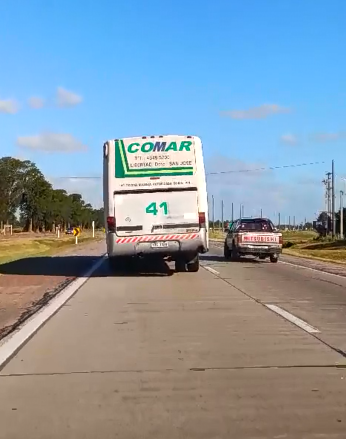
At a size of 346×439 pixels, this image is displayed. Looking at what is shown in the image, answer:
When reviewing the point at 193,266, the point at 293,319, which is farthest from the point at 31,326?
the point at 193,266

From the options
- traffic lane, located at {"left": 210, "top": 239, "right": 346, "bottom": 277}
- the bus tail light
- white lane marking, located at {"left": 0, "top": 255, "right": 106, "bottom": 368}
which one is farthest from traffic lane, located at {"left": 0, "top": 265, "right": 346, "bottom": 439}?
traffic lane, located at {"left": 210, "top": 239, "right": 346, "bottom": 277}

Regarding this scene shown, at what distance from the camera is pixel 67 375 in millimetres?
7984

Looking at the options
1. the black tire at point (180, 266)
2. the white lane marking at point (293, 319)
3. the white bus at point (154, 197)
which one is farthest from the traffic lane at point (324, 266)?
the white lane marking at point (293, 319)

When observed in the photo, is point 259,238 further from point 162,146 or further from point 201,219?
point 162,146

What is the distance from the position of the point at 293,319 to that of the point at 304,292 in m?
5.24

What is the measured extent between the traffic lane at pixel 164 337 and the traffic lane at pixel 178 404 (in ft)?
1.82

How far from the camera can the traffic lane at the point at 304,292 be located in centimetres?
1176

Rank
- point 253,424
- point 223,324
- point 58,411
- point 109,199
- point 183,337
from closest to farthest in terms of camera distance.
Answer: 1. point 253,424
2. point 58,411
3. point 183,337
4. point 223,324
5. point 109,199

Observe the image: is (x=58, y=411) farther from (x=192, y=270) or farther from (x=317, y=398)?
(x=192, y=270)

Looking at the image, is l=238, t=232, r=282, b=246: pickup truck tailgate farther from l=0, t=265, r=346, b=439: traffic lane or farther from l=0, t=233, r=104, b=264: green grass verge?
l=0, t=265, r=346, b=439: traffic lane

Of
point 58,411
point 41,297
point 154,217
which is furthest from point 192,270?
point 58,411

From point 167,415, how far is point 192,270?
17.6 meters

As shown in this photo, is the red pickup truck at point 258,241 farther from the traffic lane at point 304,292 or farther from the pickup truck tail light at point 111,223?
the pickup truck tail light at point 111,223

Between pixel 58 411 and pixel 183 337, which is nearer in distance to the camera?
pixel 58 411
